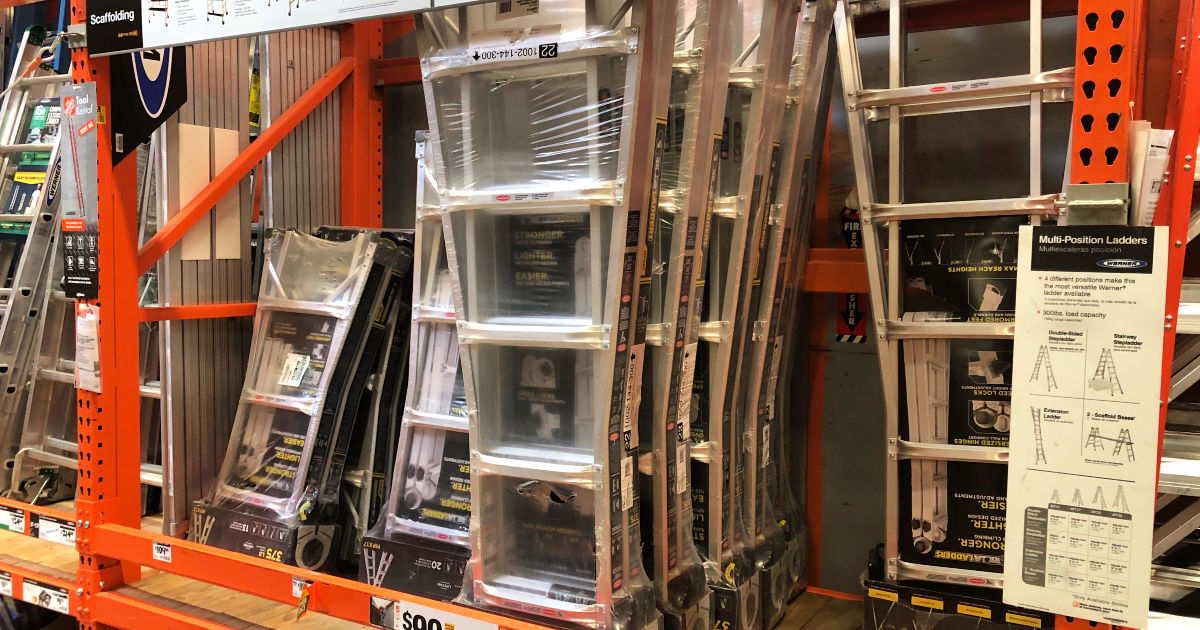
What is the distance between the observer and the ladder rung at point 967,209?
108 inches

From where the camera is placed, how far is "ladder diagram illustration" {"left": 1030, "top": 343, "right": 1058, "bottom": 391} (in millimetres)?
1544

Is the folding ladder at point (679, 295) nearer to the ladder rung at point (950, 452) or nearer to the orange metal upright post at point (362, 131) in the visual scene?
the ladder rung at point (950, 452)

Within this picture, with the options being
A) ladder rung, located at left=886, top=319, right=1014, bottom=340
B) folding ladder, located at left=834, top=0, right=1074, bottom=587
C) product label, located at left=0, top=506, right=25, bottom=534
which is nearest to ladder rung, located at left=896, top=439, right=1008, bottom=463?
folding ladder, located at left=834, top=0, right=1074, bottom=587

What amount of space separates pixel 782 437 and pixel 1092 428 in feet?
7.53

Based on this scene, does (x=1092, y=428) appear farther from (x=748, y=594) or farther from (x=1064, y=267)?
(x=748, y=594)

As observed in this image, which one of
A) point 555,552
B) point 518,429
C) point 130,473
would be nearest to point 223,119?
point 130,473

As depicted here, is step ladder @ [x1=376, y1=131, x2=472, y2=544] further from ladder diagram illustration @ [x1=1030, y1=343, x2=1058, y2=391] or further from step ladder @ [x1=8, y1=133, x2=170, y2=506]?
ladder diagram illustration @ [x1=1030, y1=343, x2=1058, y2=391]

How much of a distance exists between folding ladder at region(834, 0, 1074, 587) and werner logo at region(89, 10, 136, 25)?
92.0 inches

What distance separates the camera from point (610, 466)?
103 inches

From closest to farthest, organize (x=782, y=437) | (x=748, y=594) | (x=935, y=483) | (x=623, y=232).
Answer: (x=623, y=232) < (x=935, y=483) < (x=748, y=594) < (x=782, y=437)

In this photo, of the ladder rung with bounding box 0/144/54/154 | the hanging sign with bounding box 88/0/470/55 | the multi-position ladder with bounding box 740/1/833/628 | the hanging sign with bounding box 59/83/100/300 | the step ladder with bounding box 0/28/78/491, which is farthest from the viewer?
the ladder rung with bounding box 0/144/54/154

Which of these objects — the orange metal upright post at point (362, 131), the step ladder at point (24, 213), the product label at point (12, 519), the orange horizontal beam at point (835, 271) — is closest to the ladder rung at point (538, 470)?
the orange horizontal beam at point (835, 271)

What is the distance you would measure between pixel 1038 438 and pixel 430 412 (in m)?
2.44

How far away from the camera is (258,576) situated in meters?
2.65
